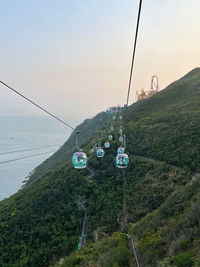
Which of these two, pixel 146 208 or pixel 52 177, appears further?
pixel 52 177

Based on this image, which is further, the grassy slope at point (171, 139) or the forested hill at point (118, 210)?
the grassy slope at point (171, 139)

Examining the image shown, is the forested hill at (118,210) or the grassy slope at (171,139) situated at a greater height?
the grassy slope at (171,139)

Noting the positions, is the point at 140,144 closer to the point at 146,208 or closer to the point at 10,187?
the point at 146,208

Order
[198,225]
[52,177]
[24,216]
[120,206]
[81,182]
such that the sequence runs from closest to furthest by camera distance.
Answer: [198,225] → [120,206] → [24,216] → [81,182] → [52,177]

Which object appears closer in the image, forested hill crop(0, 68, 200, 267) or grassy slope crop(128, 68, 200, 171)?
forested hill crop(0, 68, 200, 267)

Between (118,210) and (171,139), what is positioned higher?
(171,139)

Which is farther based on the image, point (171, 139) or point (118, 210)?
point (171, 139)

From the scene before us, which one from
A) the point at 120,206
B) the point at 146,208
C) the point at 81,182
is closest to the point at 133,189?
the point at 120,206

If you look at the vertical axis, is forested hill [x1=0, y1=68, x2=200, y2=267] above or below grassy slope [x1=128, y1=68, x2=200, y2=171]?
below
